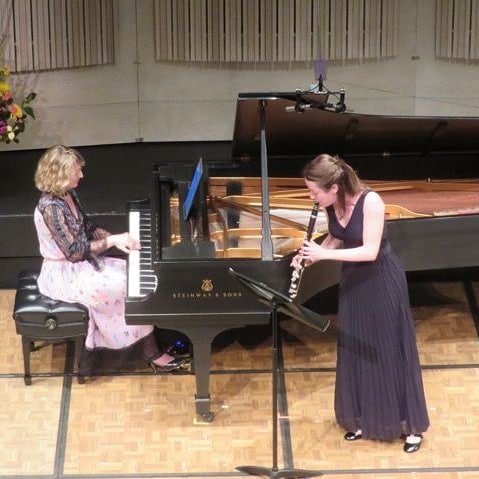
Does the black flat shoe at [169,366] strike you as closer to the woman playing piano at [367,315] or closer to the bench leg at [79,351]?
the bench leg at [79,351]

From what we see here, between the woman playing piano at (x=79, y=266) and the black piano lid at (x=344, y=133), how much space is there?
879mm

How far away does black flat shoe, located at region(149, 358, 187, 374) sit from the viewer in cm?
586

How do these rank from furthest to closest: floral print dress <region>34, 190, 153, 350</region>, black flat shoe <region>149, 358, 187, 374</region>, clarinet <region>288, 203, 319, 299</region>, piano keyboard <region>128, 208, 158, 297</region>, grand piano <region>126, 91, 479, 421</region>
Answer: black flat shoe <region>149, 358, 187, 374</region>, floral print dress <region>34, 190, 153, 350</region>, piano keyboard <region>128, 208, 158, 297</region>, grand piano <region>126, 91, 479, 421</region>, clarinet <region>288, 203, 319, 299</region>

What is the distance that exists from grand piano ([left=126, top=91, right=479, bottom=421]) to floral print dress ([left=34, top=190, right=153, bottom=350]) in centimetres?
25

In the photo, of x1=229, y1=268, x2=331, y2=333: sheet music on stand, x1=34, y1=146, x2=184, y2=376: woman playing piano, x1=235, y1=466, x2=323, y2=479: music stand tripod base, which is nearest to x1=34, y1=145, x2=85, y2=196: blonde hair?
x1=34, y1=146, x2=184, y2=376: woman playing piano

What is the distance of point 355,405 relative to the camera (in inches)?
205

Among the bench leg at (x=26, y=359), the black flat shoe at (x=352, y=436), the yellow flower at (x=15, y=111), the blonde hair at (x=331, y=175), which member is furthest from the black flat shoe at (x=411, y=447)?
the yellow flower at (x=15, y=111)

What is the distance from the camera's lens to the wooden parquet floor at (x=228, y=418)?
510cm

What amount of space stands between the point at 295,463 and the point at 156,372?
106cm

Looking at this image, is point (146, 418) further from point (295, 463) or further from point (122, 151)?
point (122, 151)

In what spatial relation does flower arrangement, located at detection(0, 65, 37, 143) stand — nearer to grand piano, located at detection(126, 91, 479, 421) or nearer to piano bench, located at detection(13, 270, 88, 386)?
grand piano, located at detection(126, 91, 479, 421)

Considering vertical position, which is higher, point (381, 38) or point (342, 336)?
point (381, 38)

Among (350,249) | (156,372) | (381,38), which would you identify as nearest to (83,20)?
(381,38)

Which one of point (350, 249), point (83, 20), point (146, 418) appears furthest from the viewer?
point (83, 20)
